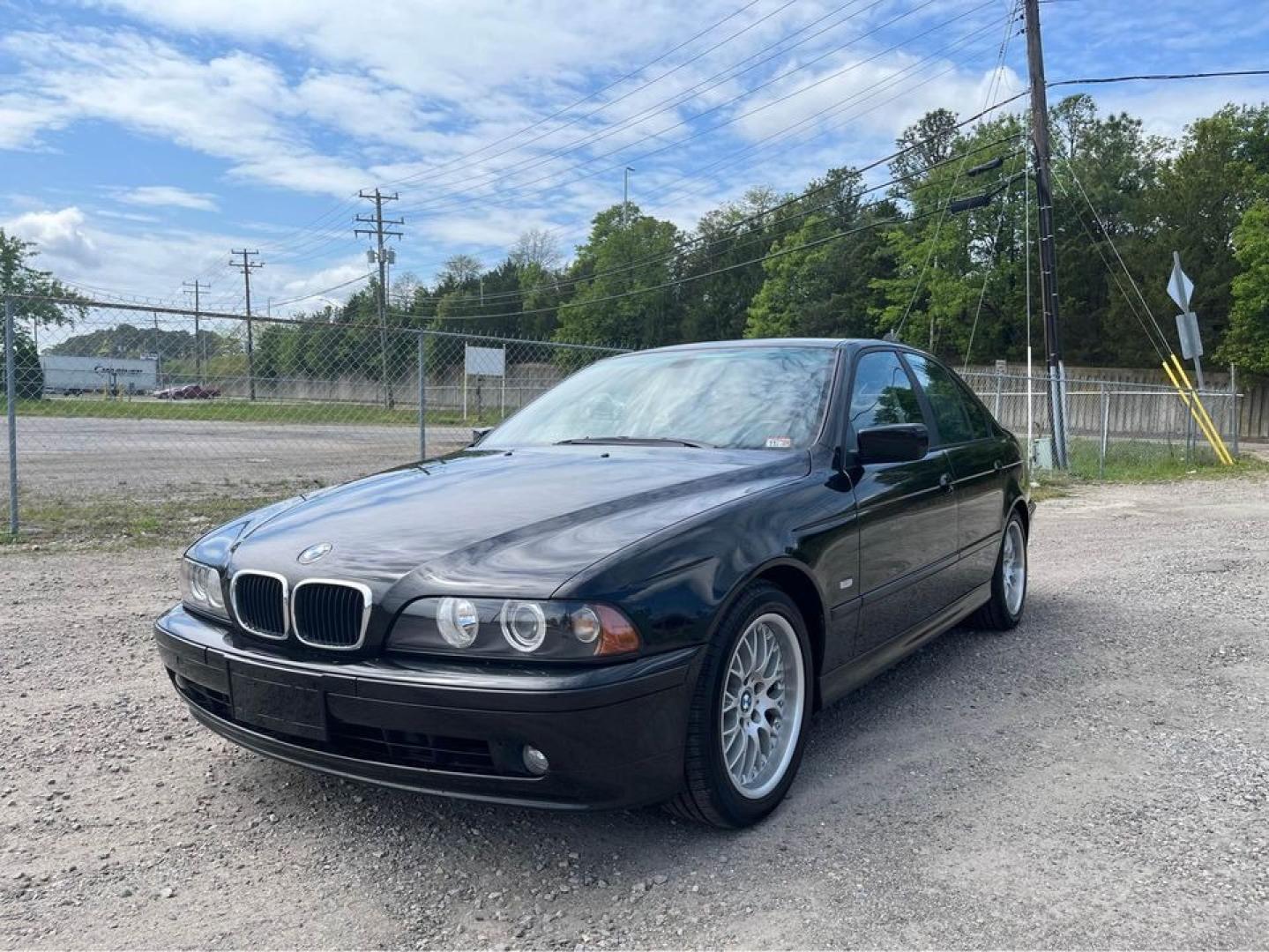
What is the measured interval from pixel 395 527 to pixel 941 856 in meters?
1.90

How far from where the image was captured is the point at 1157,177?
4094 centimetres

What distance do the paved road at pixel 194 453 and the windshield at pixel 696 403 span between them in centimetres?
743

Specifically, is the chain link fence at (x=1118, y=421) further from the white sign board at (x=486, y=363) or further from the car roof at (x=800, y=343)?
the car roof at (x=800, y=343)

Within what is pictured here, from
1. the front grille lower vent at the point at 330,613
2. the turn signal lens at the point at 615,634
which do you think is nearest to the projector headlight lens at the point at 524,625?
the turn signal lens at the point at 615,634

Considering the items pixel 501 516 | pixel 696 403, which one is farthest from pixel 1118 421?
pixel 501 516

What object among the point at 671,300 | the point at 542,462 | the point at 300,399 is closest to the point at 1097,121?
the point at 671,300

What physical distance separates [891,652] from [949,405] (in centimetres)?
170

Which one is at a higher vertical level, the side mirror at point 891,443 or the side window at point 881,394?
the side window at point 881,394

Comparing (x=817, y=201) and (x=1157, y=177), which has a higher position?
(x=817, y=201)

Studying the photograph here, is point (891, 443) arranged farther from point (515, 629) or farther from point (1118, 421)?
point (1118, 421)

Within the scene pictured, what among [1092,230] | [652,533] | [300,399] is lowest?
[652,533]

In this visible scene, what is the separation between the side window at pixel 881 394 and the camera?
402 centimetres

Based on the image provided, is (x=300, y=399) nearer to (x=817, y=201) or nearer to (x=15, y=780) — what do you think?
(x=15, y=780)

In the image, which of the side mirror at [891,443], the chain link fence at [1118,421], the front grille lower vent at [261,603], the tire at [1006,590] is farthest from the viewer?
the chain link fence at [1118,421]
